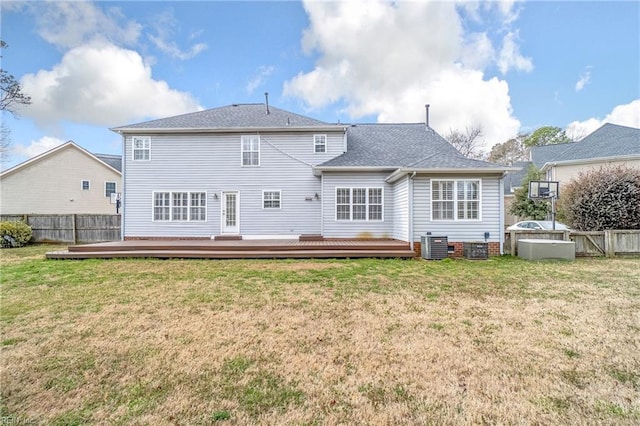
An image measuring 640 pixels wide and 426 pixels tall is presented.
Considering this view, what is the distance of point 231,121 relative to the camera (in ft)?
46.6

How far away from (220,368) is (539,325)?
4210mm

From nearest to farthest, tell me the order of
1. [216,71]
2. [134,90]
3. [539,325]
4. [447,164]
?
[539,325]
[447,164]
[216,71]
[134,90]

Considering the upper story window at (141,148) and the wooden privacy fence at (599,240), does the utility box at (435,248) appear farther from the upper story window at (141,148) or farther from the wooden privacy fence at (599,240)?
the upper story window at (141,148)

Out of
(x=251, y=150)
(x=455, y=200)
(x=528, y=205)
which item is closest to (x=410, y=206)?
(x=455, y=200)

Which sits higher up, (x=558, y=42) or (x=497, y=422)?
(x=558, y=42)

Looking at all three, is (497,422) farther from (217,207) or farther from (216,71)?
(216,71)

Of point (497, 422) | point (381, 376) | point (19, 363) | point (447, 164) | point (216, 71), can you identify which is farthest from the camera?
point (216, 71)

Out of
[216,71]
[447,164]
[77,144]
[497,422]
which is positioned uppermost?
[216,71]

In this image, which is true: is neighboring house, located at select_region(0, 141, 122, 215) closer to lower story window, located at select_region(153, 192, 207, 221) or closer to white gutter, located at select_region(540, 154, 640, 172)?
lower story window, located at select_region(153, 192, 207, 221)

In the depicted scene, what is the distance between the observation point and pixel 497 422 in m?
2.24

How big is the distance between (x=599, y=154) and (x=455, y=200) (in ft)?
50.5

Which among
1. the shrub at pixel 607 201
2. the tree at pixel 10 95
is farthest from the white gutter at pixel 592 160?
the tree at pixel 10 95

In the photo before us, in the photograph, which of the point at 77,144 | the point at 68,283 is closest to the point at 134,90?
the point at 77,144

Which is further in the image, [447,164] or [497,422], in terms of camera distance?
[447,164]
